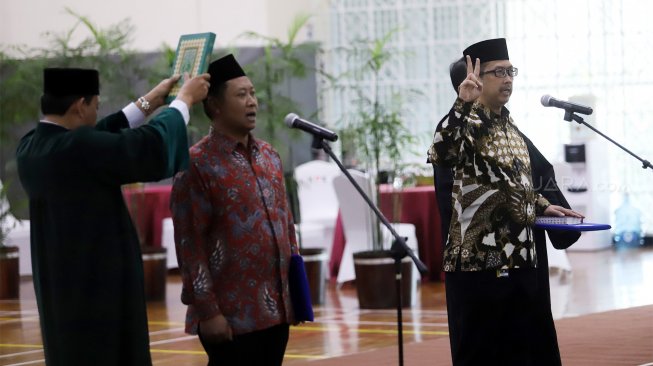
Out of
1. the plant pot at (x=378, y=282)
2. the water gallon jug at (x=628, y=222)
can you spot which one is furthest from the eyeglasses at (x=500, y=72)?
the water gallon jug at (x=628, y=222)

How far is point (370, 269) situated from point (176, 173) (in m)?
4.87

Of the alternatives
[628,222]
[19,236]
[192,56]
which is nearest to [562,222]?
[192,56]

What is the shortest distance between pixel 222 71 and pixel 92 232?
0.71m

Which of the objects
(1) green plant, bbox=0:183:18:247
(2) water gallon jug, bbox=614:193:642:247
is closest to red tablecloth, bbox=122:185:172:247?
(1) green plant, bbox=0:183:18:247

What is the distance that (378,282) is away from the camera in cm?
836

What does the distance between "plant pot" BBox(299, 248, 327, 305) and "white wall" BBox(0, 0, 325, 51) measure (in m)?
4.83

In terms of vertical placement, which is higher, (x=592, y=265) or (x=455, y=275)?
(x=455, y=275)

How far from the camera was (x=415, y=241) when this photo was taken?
31.6 ft

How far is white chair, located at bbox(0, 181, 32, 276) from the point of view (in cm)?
1020

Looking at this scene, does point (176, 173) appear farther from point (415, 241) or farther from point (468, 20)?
point (468, 20)

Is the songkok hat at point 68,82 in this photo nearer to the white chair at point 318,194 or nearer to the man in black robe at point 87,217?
the man in black robe at point 87,217

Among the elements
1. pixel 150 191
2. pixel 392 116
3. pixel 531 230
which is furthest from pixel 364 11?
pixel 531 230

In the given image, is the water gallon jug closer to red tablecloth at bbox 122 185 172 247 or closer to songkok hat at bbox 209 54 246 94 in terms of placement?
red tablecloth at bbox 122 185 172 247

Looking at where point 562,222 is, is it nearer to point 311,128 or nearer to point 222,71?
point 311,128
